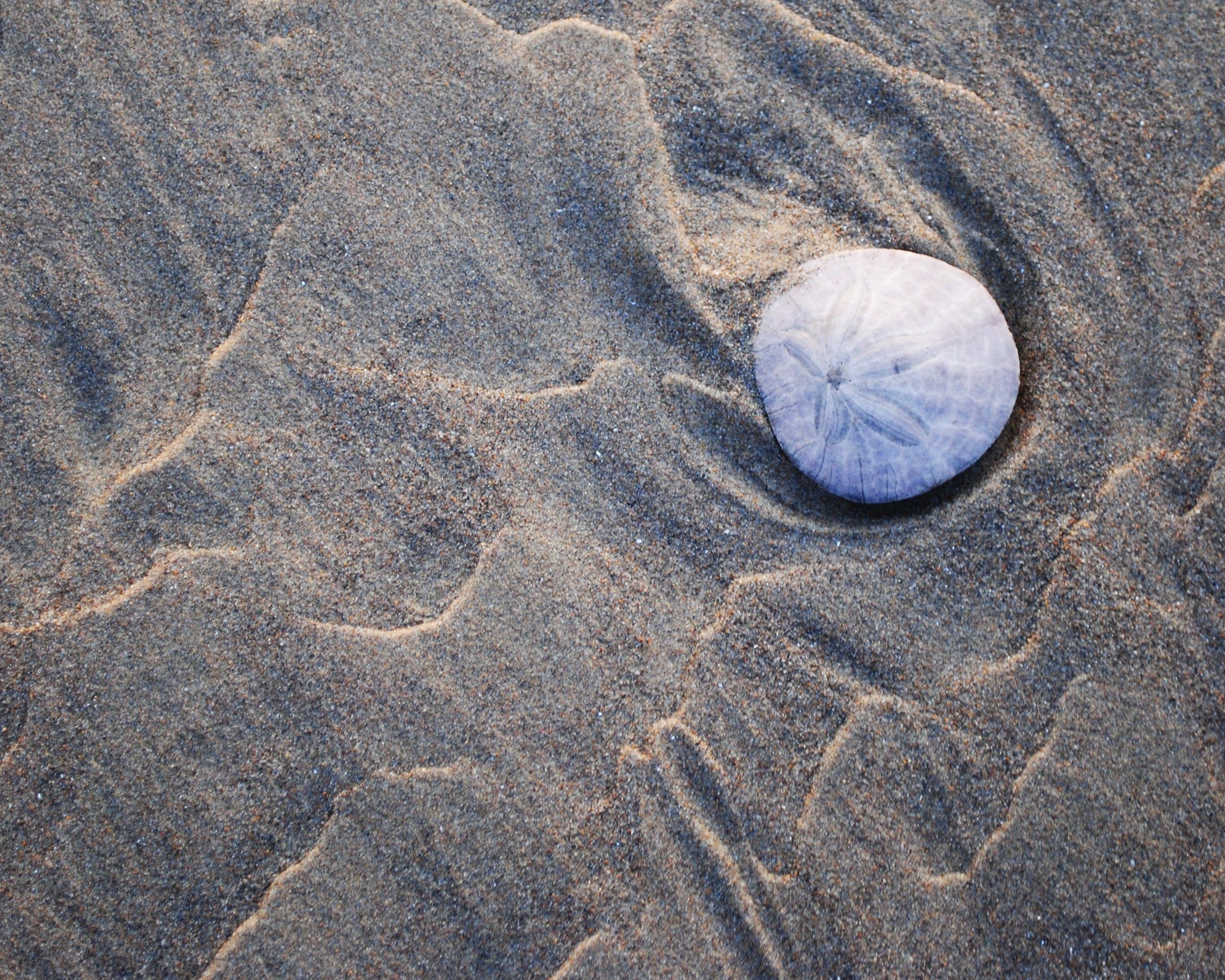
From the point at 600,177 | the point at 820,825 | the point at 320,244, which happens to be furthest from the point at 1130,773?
the point at 320,244

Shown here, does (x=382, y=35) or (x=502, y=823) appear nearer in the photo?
(x=502, y=823)

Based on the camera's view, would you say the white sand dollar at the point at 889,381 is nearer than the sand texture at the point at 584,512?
No

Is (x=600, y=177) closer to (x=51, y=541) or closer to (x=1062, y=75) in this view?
(x=1062, y=75)

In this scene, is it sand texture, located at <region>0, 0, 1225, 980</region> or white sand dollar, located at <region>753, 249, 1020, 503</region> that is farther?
white sand dollar, located at <region>753, 249, 1020, 503</region>
